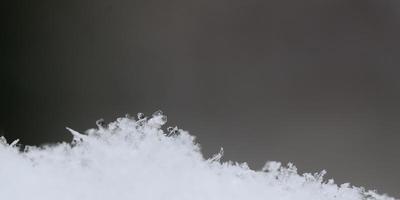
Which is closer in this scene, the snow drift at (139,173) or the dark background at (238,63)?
the snow drift at (139,173)

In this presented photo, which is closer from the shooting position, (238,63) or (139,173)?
(139,173)

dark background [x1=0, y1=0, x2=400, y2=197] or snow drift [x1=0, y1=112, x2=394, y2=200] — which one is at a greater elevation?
dark background [x1=0, y1=0, x2=400, y2=197]

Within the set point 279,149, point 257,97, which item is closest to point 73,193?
point 279,149

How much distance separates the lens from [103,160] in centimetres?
11

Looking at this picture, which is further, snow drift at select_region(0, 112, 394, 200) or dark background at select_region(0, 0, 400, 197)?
dark background at select_region(0, 0, 400, 197)

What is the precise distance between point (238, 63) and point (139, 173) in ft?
2.73

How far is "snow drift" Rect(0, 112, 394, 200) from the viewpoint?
101 mm

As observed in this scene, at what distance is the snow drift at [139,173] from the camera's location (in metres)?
0.10

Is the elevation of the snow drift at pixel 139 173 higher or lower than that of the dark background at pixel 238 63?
lower

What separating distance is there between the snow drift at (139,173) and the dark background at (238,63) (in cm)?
75

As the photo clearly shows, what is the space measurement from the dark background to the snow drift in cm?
75

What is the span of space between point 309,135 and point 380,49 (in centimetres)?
19

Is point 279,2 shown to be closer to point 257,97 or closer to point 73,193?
point 257,97

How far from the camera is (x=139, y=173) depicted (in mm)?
107
